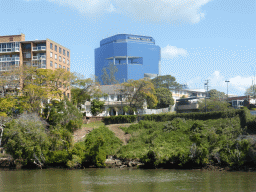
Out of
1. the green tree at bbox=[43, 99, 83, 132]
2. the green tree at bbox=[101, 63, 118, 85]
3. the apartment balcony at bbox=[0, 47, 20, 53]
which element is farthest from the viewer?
the green tree at bbox=[101, 63, 118, 85]

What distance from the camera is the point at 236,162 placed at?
44562 mm

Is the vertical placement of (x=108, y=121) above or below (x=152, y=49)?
below

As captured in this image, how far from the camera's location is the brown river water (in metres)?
33.2

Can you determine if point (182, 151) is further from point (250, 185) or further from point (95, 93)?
point (95, 93)

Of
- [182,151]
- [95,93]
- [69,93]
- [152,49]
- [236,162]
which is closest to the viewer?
[236,162]

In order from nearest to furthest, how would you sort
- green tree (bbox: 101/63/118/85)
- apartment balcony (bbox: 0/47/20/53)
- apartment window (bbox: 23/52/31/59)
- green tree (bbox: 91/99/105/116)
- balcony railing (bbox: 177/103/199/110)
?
green tree (bbox: 91/99/105/116), apartment balcony (bbox: 0/47/20/53), apartment window (bbox: 23/52/31/59), balcony railing (bbox: 177/103/199/110), green tree (bbox: 101/63/118/85)

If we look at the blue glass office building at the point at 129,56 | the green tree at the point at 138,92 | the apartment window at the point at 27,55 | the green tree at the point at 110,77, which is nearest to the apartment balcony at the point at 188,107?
the green tree at the point at 138,92

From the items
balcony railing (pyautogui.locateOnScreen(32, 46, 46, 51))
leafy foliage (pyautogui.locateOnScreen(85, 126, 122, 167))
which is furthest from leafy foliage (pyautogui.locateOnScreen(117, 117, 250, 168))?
balcony railing (pyautogui.locateOnScreen(32, 46, 46, 51))

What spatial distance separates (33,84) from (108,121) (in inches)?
722

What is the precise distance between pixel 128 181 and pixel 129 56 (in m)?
138

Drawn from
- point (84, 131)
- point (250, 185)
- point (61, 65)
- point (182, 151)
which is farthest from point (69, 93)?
point (250, 185)

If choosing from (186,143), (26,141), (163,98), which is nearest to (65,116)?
(26,141)

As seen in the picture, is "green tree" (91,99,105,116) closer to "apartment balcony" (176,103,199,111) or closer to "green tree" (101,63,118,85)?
"apartment balcony" (176,103,199,111)

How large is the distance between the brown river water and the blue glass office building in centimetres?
12272
